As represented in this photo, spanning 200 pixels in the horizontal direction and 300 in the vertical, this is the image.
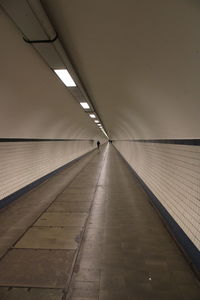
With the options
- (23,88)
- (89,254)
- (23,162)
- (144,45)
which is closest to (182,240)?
(89,254)

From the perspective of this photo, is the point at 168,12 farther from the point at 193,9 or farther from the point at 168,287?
the point at 168,287

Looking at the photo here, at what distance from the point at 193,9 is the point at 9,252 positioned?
419 centimetres

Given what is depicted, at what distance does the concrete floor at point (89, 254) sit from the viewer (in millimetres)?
2764

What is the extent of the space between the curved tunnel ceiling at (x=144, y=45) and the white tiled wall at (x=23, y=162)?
11.4 ft

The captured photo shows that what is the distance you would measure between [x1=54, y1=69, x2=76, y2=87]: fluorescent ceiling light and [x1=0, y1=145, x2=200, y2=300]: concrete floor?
10.1ft

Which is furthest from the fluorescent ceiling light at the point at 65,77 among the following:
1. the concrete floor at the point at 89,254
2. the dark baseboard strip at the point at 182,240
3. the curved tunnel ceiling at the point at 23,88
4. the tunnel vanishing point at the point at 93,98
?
the dark baseboard strip at the point at 182,240

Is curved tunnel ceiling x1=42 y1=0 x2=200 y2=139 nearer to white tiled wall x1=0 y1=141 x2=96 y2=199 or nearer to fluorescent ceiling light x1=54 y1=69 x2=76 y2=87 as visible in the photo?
fluorescent ceiling light x1=54 y1=69 x2=76 y2=87

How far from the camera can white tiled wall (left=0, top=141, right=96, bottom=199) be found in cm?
573

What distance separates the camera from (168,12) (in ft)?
6.05

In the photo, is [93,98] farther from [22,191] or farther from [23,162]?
[22,191]

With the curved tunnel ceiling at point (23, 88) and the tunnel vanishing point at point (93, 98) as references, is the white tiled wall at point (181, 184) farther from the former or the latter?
the curved tunnel ceiling at point (23, 88)

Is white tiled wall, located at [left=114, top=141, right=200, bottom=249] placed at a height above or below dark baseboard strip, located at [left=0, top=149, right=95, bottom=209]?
above

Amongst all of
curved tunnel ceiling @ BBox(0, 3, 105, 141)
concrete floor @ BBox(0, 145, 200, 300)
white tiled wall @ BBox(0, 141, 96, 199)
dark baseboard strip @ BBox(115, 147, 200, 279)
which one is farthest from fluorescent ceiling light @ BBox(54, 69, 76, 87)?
dark baseboard strip @ BBox(115, 147, 200, 279)

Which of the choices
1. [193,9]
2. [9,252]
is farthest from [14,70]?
[9,252]
